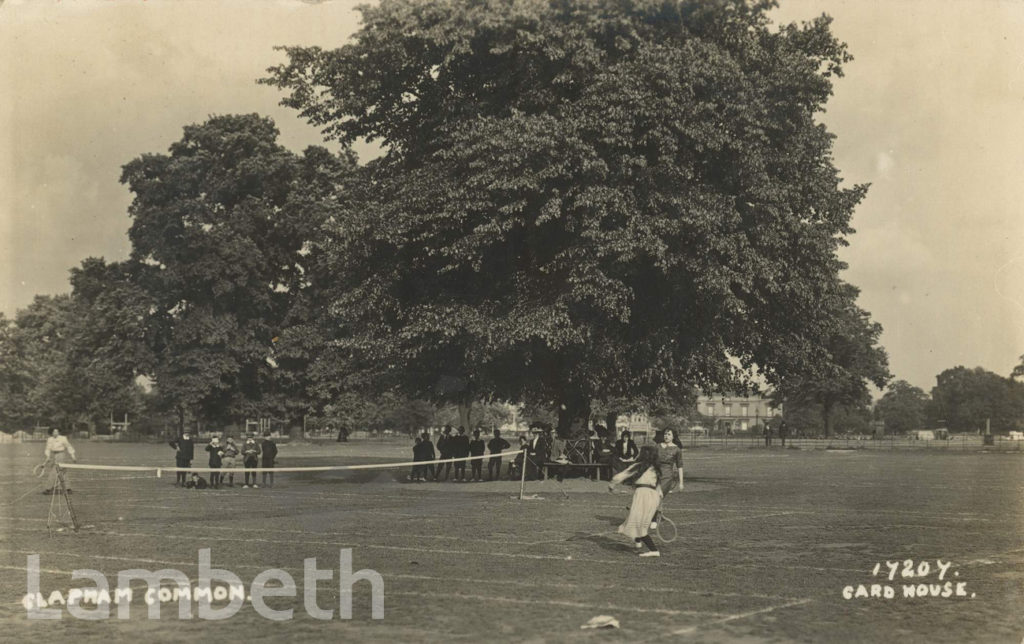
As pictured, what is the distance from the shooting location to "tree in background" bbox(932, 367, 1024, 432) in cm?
11175

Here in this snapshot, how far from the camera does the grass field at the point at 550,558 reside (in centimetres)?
1007

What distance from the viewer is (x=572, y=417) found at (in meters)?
34.8

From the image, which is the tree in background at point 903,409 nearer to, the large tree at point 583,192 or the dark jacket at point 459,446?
the dark jacket at point 459,446

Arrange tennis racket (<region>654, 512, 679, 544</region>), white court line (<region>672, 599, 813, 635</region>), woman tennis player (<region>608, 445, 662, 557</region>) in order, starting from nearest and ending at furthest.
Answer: white court line (<region>672, 599, 813, 635</region>), woman tennis player (<region>608, 445, 662, 557</region>), tennis racket (<region>654, 512, 679, 544</region>)

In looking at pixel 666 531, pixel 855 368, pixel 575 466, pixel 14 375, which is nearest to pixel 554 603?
pixel 666 531

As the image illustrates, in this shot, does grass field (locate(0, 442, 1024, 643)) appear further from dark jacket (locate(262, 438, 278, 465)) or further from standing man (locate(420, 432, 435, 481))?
standing man (locate(420, 432, 435, 481))

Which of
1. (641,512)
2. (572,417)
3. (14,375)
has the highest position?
(14,375)

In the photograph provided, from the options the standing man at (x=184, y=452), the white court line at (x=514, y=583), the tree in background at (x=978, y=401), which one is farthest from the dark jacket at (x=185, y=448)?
the tree in background at (x=978, y=401)

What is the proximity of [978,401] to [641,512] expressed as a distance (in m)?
116

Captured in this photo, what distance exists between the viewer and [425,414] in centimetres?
12169

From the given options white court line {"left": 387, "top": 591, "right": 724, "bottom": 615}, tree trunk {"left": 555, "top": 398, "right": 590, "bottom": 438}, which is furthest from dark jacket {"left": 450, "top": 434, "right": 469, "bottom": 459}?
white court line {"left": 387, "top": 591, "right": 724, "bottom": 615}

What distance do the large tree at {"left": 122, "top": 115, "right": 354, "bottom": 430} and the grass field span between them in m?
31.3

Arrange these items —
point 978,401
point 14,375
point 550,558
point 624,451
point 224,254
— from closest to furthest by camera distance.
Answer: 1. point 550,558
2. point 624,451
3. point 224,254
4. point 14,375
5. point 978,401

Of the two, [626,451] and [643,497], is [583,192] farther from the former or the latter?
[643,497]
